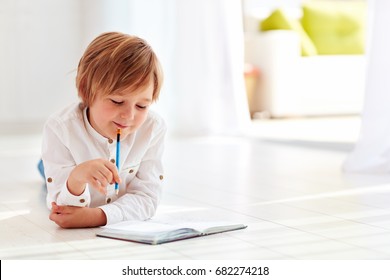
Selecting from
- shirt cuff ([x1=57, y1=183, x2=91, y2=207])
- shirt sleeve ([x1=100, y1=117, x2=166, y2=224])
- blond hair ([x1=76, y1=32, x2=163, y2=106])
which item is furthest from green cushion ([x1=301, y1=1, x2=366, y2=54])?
shirt cuff ([x1=57, y1=183, x2=91, y2=207])

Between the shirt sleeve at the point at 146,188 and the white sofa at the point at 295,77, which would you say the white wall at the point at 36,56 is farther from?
the shirt sleeve at the point at 146,188

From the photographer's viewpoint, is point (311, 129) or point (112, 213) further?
point (311, 129)

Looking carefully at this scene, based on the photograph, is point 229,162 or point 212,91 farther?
point 212,91

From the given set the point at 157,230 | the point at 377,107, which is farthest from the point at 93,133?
the point at 377,107

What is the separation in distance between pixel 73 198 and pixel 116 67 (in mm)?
342

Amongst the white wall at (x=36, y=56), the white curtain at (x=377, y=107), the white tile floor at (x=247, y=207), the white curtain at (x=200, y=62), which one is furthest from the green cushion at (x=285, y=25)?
the white curtain at (x=377, y=107)

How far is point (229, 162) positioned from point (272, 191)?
2.80 ft

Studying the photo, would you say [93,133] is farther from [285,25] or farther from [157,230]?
[285,25]

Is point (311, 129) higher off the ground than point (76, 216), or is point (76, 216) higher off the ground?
point (76, 216)

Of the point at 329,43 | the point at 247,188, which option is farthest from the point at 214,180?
the point at 329,43

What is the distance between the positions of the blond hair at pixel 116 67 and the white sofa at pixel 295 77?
3980mm

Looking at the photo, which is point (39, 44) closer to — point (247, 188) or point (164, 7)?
point (164, 7)

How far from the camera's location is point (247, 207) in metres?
2.28

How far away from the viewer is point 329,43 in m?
6.32
